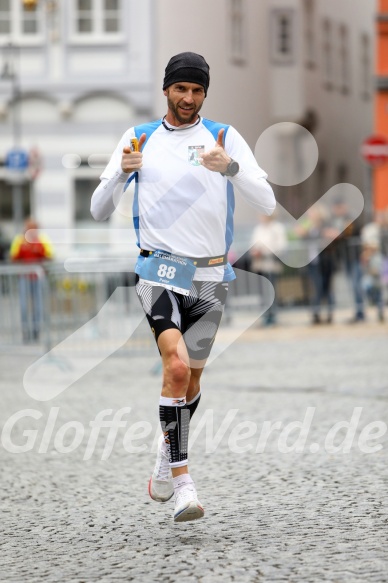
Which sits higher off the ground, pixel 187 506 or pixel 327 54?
pixel 327 54

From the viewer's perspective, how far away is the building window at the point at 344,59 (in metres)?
46.8

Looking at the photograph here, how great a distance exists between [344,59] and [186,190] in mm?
41087

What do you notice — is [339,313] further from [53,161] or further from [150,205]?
[150,205]

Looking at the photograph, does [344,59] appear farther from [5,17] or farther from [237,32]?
[5,17]

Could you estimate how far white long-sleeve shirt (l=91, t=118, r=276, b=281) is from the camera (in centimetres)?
664

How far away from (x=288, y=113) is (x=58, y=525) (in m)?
36.0

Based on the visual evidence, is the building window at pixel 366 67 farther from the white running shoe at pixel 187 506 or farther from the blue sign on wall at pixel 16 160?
the white running shoe at pixel 187 506

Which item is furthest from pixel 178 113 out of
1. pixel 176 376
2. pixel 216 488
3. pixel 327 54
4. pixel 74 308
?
pixel 327 54

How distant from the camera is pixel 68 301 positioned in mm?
15617

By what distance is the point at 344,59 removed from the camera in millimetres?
46969

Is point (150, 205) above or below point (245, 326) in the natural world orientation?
above

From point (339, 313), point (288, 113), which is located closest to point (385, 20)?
point (288, 113)

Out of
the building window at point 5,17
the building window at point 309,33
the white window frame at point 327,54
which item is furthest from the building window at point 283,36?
the building window at point 5,17

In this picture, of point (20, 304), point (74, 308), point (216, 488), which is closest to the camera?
point (216, 488)
